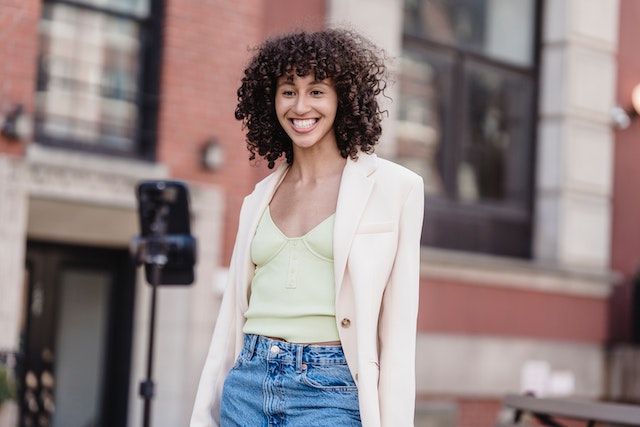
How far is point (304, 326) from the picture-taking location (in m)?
3.33

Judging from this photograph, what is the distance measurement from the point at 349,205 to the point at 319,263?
0.64 ft

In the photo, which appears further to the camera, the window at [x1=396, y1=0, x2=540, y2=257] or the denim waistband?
the window at [x1=396, y1=0, x2=540, y2=257]

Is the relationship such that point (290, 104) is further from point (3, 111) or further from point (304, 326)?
point (3, 111)

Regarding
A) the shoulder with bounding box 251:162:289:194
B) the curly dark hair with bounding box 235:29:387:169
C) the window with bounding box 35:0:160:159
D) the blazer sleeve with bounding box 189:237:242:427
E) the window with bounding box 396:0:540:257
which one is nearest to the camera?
the curly dark hair with bounding box 235:29:387:169

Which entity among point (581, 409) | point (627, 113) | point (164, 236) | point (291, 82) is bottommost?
point (581, 409)

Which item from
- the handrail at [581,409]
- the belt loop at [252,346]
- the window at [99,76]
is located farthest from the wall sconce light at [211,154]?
the belt loop at [252,346]

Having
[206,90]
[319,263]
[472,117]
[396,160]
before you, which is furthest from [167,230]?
[472,117]

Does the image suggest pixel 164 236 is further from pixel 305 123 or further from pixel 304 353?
pixel 304 353

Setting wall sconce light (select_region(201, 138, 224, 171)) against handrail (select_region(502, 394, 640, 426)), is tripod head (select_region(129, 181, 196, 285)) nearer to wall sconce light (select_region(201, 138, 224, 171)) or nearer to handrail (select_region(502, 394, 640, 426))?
wall sconce light (select_region(201, 138, 224, 171))

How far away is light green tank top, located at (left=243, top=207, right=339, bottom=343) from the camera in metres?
3.33

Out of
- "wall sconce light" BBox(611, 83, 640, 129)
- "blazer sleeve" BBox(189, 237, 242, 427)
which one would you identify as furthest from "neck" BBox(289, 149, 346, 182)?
"wall sconce light" BBox(611, 83, 640, 129)

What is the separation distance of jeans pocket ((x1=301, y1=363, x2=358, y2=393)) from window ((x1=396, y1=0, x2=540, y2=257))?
7.99 m

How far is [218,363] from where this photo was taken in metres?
3.63

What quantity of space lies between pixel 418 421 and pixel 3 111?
484cm
